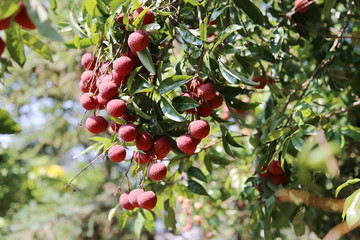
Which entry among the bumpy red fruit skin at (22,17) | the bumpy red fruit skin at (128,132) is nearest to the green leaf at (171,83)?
the bumpy red fruit skin at (128,132)

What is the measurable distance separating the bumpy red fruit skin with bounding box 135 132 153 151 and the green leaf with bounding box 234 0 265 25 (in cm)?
40

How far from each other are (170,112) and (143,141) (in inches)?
3.7

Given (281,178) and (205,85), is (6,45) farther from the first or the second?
(281,178)

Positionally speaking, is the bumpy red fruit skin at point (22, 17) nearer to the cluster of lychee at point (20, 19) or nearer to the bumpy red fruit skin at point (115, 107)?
the cluster of lychee at point (20, 19)

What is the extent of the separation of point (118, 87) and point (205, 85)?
0.21 meters

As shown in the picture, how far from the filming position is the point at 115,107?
80 cm

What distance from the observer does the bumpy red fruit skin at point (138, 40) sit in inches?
31.4

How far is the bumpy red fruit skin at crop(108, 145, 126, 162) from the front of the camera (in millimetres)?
887

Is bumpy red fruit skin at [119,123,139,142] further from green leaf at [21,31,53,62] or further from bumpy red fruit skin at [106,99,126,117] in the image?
green leaf at [21,31,53,62]

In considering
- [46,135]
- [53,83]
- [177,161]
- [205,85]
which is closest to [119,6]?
[205,85]

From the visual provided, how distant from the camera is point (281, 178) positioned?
1.13 meters

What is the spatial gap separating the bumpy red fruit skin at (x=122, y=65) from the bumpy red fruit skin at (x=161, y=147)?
17 centimetres

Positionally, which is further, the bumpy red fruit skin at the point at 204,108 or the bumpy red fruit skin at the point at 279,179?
the bumpy red fruit skin at the point at 279,179

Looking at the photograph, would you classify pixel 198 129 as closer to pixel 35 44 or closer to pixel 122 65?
pixel 122 65
